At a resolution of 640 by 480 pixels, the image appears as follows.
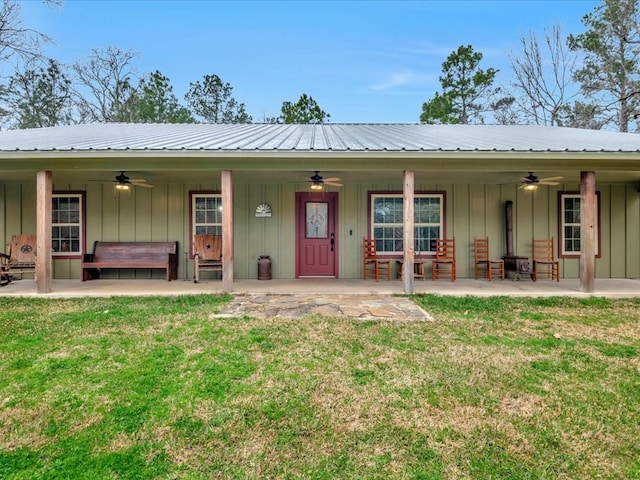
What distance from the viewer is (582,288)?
572 centimetres

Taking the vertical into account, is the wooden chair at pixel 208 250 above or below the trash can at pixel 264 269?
above

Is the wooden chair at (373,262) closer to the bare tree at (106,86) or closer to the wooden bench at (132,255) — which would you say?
the wooden bench at (132,255)

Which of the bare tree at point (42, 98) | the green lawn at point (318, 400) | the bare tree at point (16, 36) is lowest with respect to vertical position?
the green lawn at point (318, 400)

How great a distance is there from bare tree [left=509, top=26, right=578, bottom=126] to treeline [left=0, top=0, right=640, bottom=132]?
0.04m

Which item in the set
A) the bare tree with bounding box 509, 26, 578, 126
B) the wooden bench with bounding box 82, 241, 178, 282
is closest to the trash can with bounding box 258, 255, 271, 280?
the wooden bench with bounding box 82, 241, 178, 282

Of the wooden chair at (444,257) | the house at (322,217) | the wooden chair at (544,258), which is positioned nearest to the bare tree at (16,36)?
the house at (322,217)

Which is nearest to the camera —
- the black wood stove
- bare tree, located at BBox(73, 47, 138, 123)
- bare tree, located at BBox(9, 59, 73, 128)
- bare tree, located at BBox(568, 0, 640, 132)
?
the black wood stove

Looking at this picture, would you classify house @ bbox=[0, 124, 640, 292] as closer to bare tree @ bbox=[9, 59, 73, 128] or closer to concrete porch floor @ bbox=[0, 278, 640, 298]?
concrete porch floor @ bbox=[0, 278, 640, 298]

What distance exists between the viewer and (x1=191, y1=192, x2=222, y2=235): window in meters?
7.45

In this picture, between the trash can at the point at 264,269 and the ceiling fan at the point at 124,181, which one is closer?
the ceiling fan at the point at 124,181

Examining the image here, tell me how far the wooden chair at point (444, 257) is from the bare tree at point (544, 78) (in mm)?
11520

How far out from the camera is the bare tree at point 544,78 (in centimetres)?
1441

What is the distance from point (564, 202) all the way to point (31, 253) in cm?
1122

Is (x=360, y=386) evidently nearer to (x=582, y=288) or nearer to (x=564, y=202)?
(x=582, y=288)
